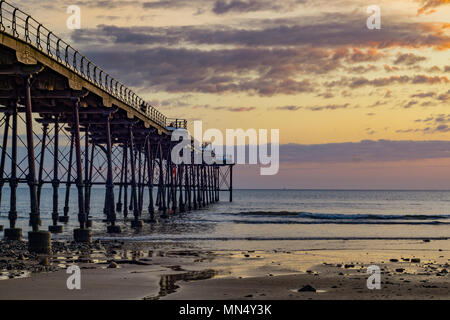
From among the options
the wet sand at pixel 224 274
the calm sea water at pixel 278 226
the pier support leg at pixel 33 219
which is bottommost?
the calm sea water at pixel 278 226

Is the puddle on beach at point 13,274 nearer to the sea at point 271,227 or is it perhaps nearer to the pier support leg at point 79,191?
the pier support leg at point 79,191

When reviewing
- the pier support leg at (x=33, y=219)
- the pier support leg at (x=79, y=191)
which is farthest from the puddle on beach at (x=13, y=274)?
the pier support leg at (x=79, y=191)

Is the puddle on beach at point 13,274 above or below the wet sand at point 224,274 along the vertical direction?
above

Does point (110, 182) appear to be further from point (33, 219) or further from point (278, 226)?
point (278, 226)

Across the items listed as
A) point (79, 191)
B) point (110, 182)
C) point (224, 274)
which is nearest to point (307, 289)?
point (224, 274)

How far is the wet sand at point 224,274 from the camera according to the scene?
Answer: 13180 mm

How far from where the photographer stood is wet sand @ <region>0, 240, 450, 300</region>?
13.2 metres

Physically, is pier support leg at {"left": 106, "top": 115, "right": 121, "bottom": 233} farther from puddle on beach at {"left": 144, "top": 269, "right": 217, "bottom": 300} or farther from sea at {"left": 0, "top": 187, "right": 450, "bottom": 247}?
puddle on beach at {"left": 144, "top": 269, "right": 217, "bottom": 300}

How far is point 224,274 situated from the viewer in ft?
55.1

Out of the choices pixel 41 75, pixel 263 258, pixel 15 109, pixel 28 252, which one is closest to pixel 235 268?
pixel 263 258

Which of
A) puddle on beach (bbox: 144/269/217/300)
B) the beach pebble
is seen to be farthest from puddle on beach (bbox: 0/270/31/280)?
the beach pebble
